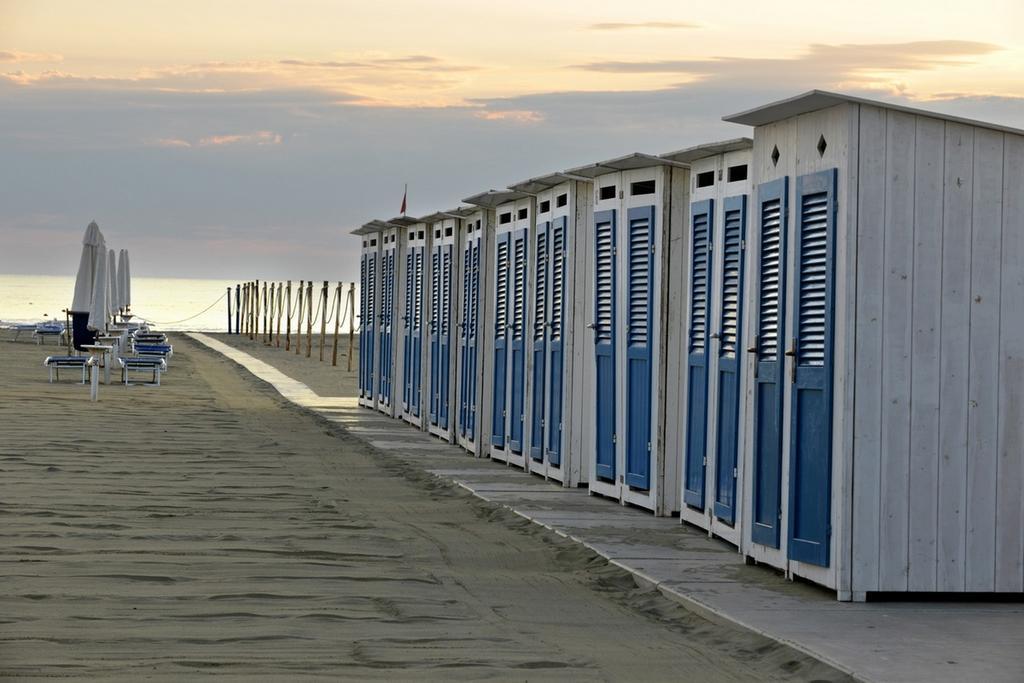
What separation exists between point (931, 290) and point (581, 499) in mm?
4265

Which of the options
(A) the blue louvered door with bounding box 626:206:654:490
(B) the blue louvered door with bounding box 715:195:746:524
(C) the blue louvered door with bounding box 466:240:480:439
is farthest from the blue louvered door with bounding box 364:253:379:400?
(B) the blue louvered door with bounding box 715:195:746:524

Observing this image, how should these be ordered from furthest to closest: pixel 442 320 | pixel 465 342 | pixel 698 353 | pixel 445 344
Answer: pixel 442 320
pixel 445 344
pixel 465 342
pixel 698 353

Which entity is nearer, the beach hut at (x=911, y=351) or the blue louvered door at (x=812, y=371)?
the beach hut at (x=911, y=351)

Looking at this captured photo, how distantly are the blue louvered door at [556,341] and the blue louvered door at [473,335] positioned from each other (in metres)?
2.38

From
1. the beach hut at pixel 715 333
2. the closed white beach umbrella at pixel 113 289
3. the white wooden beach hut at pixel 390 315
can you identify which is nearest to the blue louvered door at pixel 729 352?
the beach hut at pixel 715 333

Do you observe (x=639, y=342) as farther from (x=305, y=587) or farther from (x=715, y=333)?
(x=305, y=587)

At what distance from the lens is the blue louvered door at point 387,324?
62.5 feet

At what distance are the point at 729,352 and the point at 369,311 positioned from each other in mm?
12633

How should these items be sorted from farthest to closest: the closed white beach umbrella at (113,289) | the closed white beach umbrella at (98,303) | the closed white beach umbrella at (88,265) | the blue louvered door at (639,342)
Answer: the closed white beach umbrella at (113,289) < the closed white beach umbrella at (88,265) < the closed white beach umbrella at (98,303) < the blue louvered door at (639,342)

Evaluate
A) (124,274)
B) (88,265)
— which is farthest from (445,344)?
(124,274)

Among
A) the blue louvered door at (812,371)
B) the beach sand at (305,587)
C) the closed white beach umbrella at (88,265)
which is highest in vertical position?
the closed white beach umbrella at (88,265)

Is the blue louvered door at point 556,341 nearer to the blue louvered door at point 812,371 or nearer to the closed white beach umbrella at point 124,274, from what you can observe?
the blue louvered door at point 812,371

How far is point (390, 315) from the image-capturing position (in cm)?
1920

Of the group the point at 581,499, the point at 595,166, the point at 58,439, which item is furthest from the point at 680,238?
the point at 58,439
